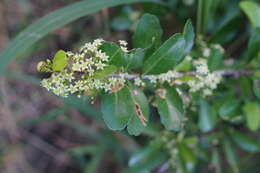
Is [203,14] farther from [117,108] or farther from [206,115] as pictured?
[117,108]

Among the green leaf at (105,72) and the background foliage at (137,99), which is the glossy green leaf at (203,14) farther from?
the green leaf at (105,72)

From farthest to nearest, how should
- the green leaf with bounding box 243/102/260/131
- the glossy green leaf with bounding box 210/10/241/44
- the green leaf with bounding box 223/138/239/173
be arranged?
the green leaf with bounding box 223/138/239/173 → the glossy green leaf with bounding box 210/10/241/44 → the green leaf with bounding box 243/102/260/131

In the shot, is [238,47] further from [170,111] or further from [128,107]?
[128,107]

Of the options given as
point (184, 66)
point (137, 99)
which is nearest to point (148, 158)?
point (184, 66)

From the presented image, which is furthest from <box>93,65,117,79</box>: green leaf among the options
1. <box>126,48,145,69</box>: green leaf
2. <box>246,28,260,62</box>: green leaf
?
<box>246,28,260,62</box>: green leaf

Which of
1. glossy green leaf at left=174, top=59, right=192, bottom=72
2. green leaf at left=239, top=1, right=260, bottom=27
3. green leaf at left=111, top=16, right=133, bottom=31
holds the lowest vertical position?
glossy green leaf at left=174, top=59, right=192, bottom=72

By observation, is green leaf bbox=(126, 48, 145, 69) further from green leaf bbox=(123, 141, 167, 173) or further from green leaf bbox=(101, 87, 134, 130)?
green leaf bbox=(123, 141, 167, 173)

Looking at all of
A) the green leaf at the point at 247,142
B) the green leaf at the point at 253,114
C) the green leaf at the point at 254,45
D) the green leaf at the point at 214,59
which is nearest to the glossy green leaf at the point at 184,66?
the green leaf at the point at 214,59
